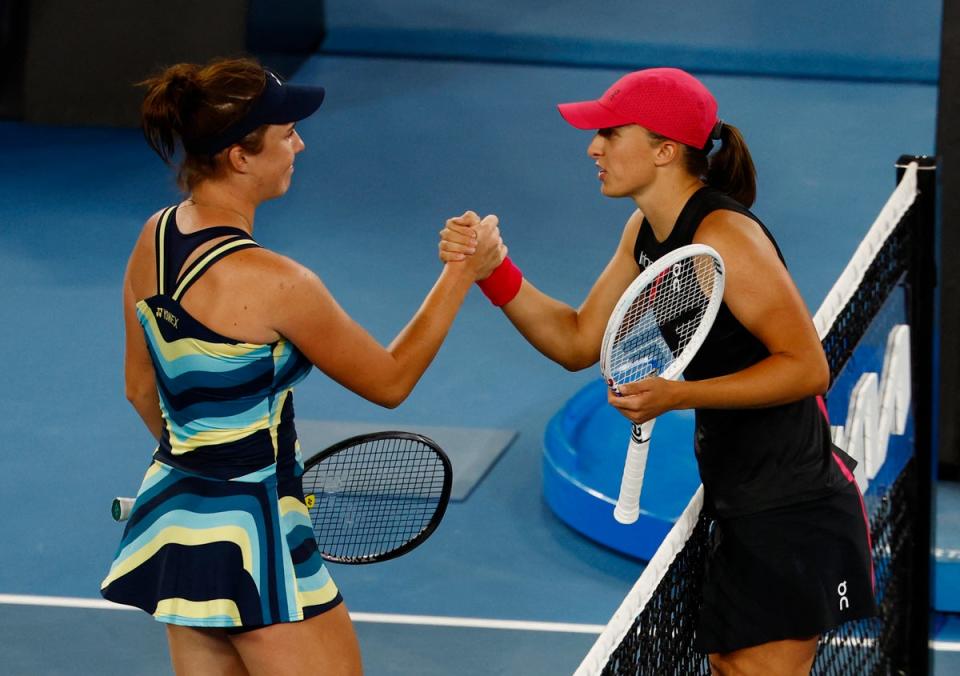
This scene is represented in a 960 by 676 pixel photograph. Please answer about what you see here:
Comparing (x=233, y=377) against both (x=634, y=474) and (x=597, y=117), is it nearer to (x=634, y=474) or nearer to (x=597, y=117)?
(x=634, y=474)

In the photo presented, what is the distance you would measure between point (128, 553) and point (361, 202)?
6.07m

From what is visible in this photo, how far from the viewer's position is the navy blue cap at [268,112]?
3.11 m

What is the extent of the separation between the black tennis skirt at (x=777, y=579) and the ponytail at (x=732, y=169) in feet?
2.22

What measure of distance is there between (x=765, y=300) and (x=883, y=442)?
1056mm

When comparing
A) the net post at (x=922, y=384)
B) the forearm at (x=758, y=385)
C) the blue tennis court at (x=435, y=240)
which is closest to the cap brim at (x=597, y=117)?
the forearm at (x=758, y=385)

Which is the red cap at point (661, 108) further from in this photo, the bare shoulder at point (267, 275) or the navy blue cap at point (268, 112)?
the bare shoulder at point (267, 275)

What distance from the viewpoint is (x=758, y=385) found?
3.10 m

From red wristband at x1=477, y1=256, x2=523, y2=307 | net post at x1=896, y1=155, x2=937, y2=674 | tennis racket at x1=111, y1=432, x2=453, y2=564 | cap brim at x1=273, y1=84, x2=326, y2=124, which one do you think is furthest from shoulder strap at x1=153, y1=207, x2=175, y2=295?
net post at x1=896, y1=155, x2=937, y2=674

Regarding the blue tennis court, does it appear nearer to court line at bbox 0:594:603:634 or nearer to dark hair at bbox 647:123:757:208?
court line at bbox 0:594:603:634

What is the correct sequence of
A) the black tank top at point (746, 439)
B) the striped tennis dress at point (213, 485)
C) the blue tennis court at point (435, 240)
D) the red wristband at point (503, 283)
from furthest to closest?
the blue tennis court at point (435, 240) → the red wristband at point (503, 283) → the black tank top at point (746, 439) → the striped tennis dress at point (213, 485)

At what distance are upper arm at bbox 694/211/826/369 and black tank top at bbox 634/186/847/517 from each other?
93 mm

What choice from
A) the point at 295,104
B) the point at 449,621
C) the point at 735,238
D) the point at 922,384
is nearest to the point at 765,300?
Result: the point at 735,238

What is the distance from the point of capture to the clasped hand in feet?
11.6

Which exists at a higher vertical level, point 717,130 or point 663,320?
point 717,130
